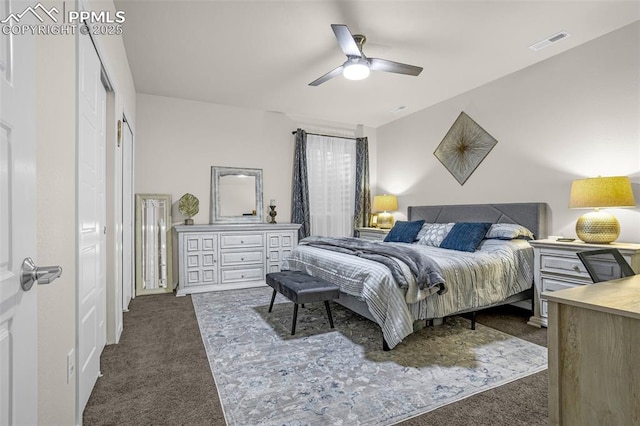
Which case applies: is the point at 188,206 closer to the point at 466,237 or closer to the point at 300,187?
the point at 300,187

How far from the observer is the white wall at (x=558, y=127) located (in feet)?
10.1

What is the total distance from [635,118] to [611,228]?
3.42 ft

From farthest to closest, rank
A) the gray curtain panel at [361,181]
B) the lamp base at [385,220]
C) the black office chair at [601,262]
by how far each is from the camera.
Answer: the gray curtain panel at [361,181], the lamp base at [385,220], the black office chair at [601,262]

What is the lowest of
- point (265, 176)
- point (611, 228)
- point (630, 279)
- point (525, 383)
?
point (525, 383)

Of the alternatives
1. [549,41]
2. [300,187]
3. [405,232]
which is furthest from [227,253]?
[549,41]

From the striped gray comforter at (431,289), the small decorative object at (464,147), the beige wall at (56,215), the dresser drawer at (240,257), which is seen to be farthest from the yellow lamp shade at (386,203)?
the beige wall at (56,215)

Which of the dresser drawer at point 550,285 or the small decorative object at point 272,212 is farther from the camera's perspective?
the small decorative object at point 272,212

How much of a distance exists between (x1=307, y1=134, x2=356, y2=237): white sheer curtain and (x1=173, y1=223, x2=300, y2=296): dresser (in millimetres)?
766

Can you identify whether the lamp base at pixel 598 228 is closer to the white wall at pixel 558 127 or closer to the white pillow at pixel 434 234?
the white wall at pixel 558 127

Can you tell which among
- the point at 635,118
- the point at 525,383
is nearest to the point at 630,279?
the point at 525,383

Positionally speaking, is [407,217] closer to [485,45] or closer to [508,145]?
[508,145]

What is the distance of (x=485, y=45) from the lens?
3328 millimetres

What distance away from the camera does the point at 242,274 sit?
489 centimetres

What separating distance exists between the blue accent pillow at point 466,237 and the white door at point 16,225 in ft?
11.8
